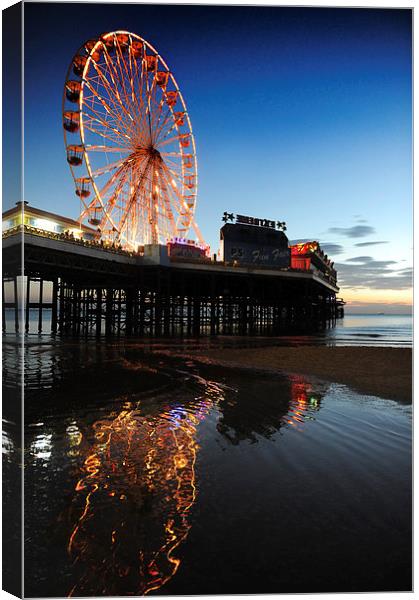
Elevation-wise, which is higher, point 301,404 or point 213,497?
point 213,497

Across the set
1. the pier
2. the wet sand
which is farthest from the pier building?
the wet sand

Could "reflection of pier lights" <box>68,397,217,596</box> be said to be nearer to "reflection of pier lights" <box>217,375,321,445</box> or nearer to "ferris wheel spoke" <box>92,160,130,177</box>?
"reflection of pier lights" <box>217,375,321,445</box>

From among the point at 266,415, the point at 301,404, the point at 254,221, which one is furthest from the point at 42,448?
the point at 254,221

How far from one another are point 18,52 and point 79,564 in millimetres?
4544

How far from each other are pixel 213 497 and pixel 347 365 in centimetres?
1439

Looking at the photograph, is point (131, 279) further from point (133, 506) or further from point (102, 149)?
point (133, 506)

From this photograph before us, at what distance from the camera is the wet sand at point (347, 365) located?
1329cm

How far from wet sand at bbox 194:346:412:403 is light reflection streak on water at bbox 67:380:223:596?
23.0 ft

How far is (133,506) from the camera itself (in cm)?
482

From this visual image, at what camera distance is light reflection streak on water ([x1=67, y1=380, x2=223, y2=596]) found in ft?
11.9

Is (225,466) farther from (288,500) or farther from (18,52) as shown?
(18,52)

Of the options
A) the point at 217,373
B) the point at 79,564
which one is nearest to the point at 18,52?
the point at 79,564

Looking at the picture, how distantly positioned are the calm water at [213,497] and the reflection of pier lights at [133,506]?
16 mm

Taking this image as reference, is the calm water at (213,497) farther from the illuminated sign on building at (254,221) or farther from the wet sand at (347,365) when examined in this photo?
the illuminated sign on building at (254,221)
